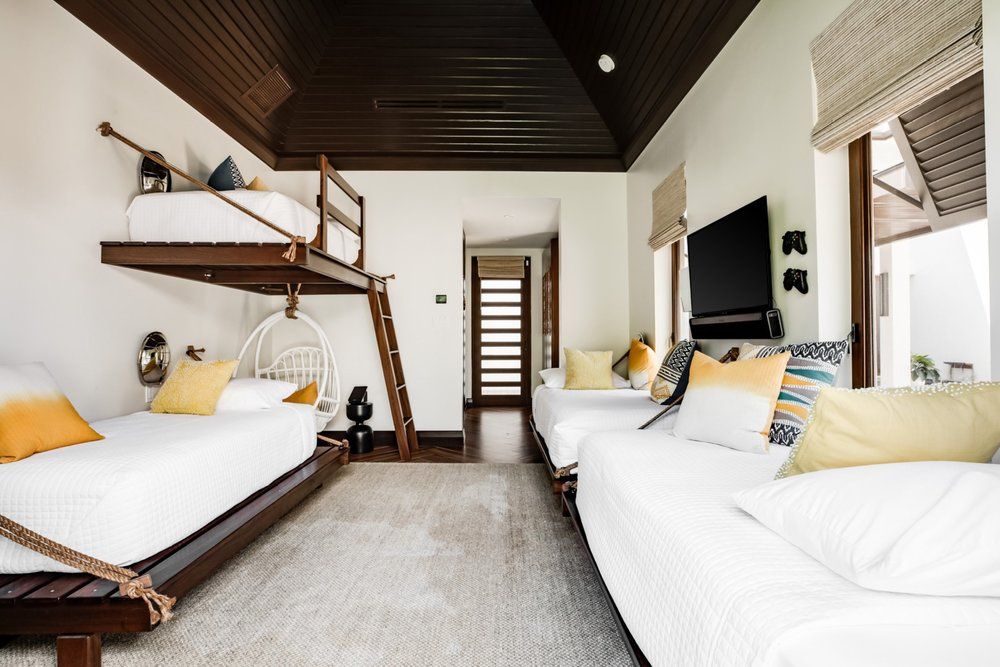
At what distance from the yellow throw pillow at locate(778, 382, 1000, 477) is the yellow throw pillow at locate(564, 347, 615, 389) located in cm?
271

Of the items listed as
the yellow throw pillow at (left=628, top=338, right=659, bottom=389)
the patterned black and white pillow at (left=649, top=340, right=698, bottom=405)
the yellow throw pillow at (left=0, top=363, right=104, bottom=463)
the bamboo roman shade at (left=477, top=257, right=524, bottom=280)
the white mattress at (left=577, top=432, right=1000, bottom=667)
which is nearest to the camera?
the white mattress at (left=577, top=432, right=1000, bottom=667)

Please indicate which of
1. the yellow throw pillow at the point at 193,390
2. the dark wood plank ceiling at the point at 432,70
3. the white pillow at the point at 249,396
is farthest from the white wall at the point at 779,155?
the yellow throw pillow at the point at 193,390

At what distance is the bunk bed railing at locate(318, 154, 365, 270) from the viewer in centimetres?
317

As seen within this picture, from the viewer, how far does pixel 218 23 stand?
295cm

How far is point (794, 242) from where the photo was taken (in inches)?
88.4

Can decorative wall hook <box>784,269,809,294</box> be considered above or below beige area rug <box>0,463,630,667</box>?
above

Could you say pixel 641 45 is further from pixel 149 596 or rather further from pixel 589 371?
pixel 149 596

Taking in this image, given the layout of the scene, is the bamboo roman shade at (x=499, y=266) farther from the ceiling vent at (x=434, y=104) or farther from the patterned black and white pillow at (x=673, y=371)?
the patterned black and white pillow at (x=673, y=371)

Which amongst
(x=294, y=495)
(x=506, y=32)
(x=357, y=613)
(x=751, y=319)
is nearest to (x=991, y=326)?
(x=751, y=319)

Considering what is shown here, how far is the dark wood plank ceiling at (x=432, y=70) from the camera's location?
289cm

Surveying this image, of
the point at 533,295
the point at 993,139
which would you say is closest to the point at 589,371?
the point at 993,139

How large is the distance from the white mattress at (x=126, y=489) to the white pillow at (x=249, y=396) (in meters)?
0.57

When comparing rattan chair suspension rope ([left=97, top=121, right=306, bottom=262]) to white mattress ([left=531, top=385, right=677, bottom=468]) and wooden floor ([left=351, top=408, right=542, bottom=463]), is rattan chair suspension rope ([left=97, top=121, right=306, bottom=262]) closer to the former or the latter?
white mattress ([left=531, top=385, right=677, bottom=468])

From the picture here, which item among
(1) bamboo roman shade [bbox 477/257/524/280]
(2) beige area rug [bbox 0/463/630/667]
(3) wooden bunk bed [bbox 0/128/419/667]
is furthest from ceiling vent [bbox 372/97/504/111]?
(1) bamboo roman shade [bbox 477/257/524/280]
